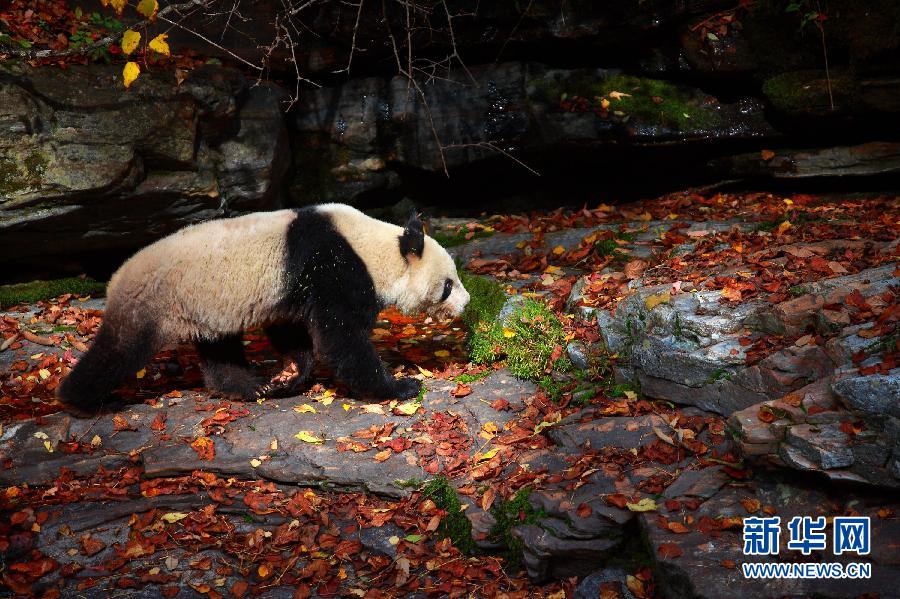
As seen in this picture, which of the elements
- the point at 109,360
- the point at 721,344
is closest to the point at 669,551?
the point at 721,344

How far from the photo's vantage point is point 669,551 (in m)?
4.01

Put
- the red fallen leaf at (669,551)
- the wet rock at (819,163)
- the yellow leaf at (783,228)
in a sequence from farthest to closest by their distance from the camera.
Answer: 1. the wet rock at (819,163)
2. the yellow leaf at (783,228)
3. the red fallen leaf at (669,551)

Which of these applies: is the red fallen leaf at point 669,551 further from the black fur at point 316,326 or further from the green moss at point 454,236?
the green moss at point 454,236

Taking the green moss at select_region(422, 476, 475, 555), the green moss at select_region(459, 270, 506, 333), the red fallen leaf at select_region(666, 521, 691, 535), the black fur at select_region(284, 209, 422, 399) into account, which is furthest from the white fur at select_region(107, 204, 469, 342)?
the red fallen leaf at select_region(666, 521, 691, 535)

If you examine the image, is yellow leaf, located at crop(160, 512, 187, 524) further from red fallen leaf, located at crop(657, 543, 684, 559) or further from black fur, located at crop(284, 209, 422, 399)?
red fallen leaf, located at crop(657, 543, 684, 559)

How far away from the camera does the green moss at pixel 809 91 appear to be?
9133mm

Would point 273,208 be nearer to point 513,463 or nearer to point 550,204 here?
point 550,204

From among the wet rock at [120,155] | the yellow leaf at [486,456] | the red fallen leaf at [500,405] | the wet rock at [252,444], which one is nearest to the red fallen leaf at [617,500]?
the yellow leaf at [486,456]

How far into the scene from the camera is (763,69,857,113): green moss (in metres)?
9.13

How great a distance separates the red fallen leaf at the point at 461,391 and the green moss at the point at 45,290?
5.59 m

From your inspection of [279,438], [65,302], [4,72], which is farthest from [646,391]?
[4,72]

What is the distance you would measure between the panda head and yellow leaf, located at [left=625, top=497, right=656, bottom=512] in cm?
298

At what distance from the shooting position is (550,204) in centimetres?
1128

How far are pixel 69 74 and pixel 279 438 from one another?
18.1 ft
